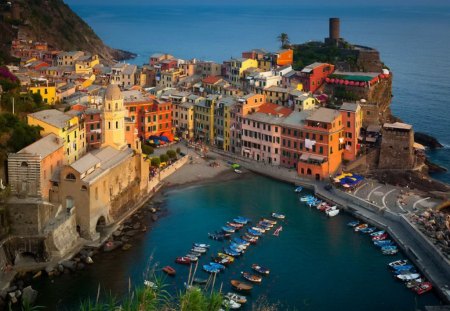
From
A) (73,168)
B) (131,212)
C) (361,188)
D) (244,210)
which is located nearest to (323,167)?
(361,188)

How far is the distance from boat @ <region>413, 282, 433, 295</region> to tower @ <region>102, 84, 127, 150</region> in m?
22.0

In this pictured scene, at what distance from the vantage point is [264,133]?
56.0 metres

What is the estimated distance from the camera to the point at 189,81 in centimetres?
A: 7231

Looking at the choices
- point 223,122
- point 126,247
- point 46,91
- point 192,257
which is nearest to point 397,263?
point 192,257

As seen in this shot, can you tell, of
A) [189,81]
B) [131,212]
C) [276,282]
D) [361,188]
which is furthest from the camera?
[189,81]

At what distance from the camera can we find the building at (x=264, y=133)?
182ft

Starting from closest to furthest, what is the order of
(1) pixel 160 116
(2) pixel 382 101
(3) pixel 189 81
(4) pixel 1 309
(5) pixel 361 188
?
(4) pixel 1 309
(5) pixel 361 188
(1) pixel 160 116
(2) pixel 382 101
(3) pixel 189 81

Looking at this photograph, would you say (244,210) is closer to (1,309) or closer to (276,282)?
(276,282)

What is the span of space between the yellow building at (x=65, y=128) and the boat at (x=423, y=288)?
76.8 ft

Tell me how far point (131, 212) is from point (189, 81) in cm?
2945

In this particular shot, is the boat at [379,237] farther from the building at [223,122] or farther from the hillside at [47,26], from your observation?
the hillside at [47,26]

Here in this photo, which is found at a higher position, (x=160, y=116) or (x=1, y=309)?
(x=160, y=116)

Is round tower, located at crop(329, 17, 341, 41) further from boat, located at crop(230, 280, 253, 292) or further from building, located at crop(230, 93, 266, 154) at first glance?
boat, located at crop(230, 280, 253, 292)

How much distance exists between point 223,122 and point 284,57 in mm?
17525
